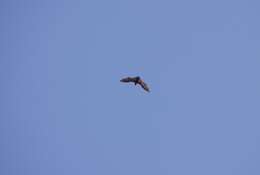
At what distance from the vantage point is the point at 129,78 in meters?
31.0

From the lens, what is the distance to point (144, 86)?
30.1m

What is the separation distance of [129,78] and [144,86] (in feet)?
7.06
